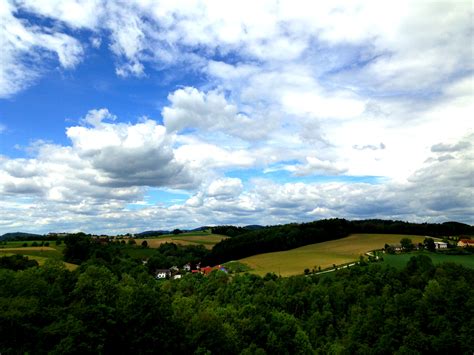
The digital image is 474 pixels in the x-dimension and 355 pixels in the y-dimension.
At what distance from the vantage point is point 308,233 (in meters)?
141

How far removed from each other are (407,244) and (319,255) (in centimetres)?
2502

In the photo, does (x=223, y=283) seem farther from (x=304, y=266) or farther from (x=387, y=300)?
(x=387, y=300)

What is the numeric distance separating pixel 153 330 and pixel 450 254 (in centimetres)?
Result: 9305

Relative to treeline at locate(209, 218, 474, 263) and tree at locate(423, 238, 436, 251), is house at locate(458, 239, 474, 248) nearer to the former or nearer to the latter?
tree at locate(423, 238, 436, 251)

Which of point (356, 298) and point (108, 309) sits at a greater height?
point (108, 309)

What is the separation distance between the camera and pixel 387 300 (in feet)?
225

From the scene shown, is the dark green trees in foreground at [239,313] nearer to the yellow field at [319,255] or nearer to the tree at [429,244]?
the yellow field at [319,255]

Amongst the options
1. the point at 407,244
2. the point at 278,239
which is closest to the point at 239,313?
the point at 407,244

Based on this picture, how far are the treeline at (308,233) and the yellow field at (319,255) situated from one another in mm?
4249

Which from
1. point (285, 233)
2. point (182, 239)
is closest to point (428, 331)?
point (285, 233)

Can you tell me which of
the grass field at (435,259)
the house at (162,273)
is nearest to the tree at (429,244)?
the grass field at (435,259)

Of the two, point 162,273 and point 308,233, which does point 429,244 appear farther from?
point 162,273

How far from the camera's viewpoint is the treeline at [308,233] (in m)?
136

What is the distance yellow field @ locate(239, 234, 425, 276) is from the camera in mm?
105506
